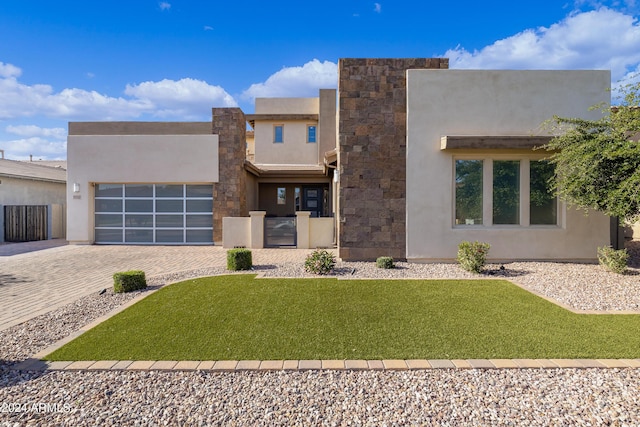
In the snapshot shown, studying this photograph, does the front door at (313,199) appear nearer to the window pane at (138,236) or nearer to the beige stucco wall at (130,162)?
the beige stucco wall at (130,162)

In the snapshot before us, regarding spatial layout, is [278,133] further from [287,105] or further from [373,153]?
[373,153]

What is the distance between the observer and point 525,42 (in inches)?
535

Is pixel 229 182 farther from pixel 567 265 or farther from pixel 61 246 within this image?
pixel 567 265

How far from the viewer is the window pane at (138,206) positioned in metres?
15.2

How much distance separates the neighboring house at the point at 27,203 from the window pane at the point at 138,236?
6.28 meters

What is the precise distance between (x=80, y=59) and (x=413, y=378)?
17525mm

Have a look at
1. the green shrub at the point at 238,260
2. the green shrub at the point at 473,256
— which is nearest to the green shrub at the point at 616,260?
the green shrub at the point at 473,256

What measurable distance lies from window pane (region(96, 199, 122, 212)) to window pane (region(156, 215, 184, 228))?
1967 mm

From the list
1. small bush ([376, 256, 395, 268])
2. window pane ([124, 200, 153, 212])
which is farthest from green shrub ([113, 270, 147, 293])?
window pane ([124, 200, 153, 212])

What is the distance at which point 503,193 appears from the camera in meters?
10.0

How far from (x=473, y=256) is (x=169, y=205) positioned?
1297 cm

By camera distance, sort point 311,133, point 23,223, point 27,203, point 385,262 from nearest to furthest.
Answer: point 385,262, point 23,223, point 27,203, point 311,133

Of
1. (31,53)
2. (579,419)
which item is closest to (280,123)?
(31,53)

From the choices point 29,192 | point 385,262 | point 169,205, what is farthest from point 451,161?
point 29,192
